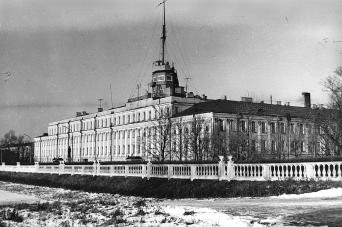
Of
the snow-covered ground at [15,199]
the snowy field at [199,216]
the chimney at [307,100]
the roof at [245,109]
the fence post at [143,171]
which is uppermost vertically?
the chimney at [307,100]

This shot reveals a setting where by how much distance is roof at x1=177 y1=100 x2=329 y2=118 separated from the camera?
76375mm

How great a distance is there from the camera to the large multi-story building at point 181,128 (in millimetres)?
60478

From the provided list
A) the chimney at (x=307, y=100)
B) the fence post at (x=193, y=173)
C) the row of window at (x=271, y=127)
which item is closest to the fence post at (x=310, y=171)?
the fence post at (x=193, y=173)

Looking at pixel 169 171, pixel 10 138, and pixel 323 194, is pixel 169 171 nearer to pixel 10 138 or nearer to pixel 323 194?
pixel 323 194

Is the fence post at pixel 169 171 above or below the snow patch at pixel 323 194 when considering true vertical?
above

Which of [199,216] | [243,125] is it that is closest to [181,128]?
[243,125]

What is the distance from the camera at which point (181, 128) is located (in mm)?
62500

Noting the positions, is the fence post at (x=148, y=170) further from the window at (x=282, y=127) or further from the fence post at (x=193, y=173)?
the window at (x=282, y=127)

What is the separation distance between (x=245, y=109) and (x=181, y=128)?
20.8m

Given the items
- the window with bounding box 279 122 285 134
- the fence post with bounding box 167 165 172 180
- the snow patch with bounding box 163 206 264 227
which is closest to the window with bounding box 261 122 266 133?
the window with bounding box 279 122 285 134

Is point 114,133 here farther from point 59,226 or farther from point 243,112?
point 59,226

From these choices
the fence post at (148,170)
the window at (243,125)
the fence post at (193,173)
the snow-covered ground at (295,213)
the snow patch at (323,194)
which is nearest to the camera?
the snow-covered ground at (295,213)

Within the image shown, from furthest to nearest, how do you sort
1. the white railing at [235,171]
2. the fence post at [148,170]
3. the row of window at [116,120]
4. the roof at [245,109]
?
the row of window at [116,120], the roof at [245,109], the fence post at [148,170], the white railing at [235,171]

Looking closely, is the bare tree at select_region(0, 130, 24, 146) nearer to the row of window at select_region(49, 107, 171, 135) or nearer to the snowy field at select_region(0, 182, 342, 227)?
the row of window at select_region(49, 107, 171, 135)
